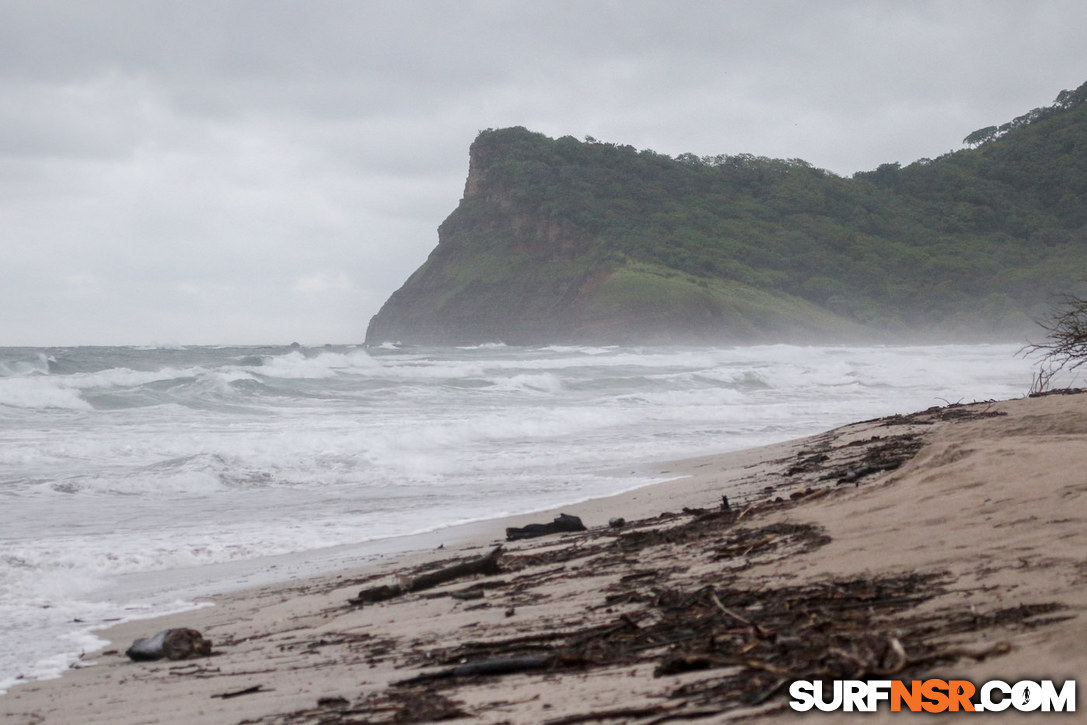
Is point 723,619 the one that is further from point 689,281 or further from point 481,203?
point 481,203

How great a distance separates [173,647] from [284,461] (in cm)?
890

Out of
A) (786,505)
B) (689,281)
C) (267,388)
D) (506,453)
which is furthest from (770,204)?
(786,505)

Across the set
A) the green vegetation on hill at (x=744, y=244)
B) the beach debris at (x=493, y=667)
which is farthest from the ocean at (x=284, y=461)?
the green vegetation on hill at (x=744, y=244)

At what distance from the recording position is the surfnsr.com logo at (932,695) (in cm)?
213

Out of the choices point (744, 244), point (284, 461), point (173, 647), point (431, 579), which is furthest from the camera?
point (744, 244)

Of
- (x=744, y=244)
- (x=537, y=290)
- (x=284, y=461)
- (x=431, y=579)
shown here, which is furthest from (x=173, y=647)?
(x=744, y=244)

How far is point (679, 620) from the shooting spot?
3.64 m

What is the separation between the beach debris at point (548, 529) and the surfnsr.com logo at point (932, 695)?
16.0 feet

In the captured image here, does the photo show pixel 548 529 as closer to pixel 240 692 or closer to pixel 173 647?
pixel 173 647

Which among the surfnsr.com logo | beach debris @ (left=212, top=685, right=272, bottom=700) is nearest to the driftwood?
beach debris @ (left=212, top=685, right=272, bottom=700)

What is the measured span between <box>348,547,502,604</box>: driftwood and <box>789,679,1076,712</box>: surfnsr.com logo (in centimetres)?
345

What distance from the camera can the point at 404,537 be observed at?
Result: 8.60m

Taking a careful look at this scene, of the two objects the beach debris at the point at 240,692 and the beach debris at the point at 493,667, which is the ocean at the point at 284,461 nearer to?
the beach debris at the point at 240,692

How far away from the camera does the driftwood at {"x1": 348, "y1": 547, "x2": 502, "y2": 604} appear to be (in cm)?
551
